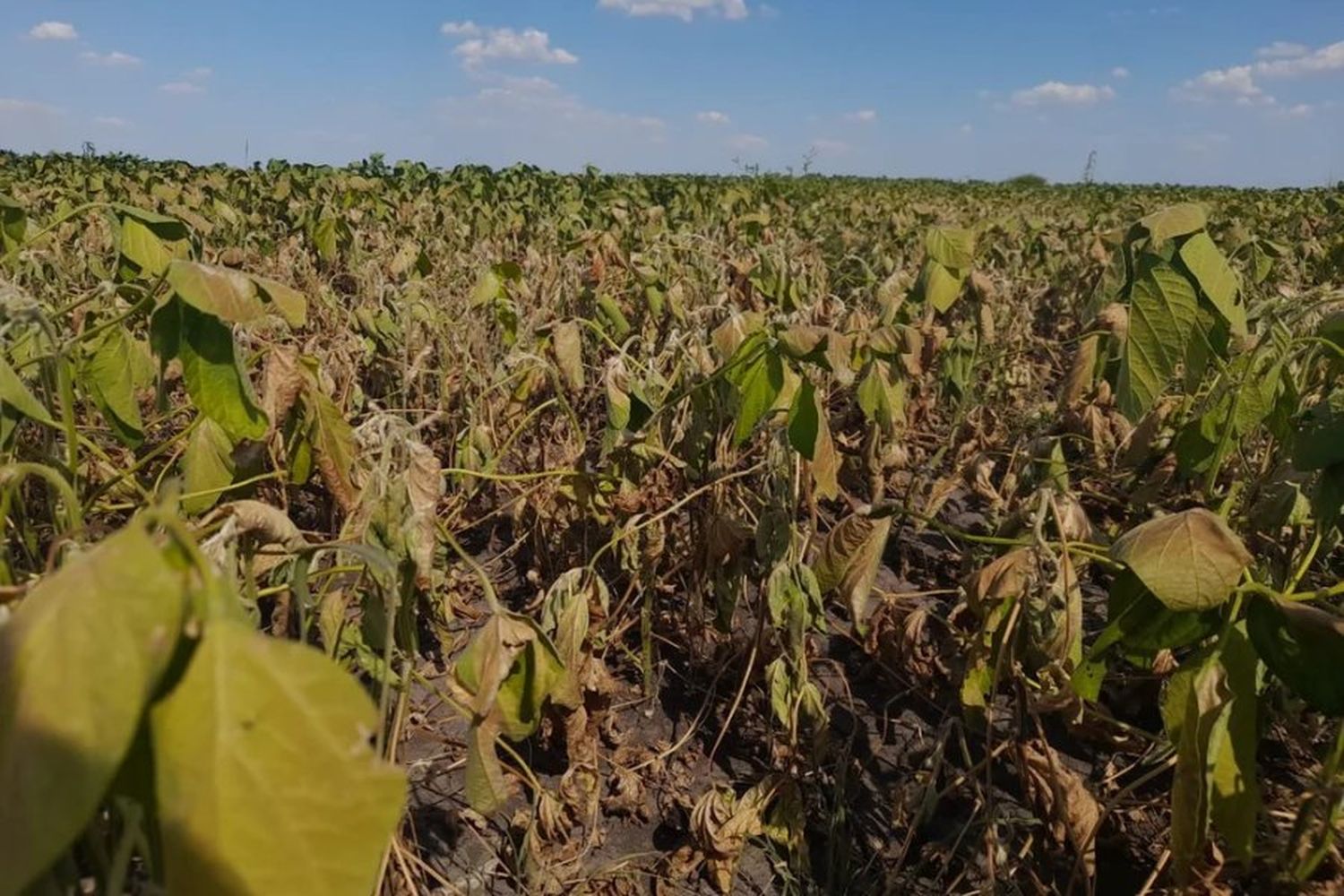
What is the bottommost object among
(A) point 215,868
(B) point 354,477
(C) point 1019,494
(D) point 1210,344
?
(C) point 1019,494

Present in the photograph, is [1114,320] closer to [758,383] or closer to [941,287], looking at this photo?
[941,287]

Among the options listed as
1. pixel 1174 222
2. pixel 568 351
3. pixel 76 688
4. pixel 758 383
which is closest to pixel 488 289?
pixel 568 351

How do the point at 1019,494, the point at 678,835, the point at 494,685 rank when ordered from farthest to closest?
the point at 1019,494, the point at 678,835, the point at 494,685

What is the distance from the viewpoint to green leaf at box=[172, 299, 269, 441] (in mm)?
1054

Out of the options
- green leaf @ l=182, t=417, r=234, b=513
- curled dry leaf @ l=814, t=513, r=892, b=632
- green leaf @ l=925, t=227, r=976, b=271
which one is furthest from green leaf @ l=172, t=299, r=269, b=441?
green leaf @ l=925, t=227, r=976, b=271

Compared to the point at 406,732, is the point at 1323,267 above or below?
above

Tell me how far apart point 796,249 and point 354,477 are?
12.4ft

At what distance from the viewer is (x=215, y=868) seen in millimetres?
437

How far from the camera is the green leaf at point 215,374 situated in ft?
3.46

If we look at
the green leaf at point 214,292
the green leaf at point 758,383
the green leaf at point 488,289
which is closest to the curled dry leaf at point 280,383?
the green leaf at point 214,292

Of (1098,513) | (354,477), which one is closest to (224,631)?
(354,477)

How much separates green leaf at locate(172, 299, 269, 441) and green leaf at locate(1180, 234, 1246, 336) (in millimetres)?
1169

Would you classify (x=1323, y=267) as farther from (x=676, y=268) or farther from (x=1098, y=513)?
(x=676, y=268)

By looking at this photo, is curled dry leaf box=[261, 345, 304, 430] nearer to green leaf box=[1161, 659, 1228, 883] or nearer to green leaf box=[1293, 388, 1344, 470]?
green leaf box=[1161, 659, 1228, 883]
